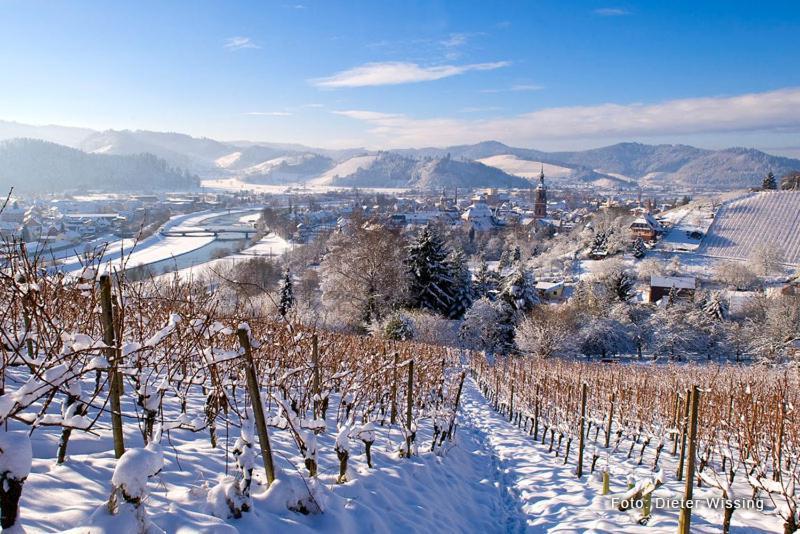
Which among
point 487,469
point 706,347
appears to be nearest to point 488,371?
point 487,469

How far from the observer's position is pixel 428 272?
83.1ft

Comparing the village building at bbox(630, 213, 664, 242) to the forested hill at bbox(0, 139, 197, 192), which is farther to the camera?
the forested hill at bbox(0, 139, 197, 192)

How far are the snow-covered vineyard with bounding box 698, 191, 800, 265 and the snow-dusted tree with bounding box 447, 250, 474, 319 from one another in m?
39.0

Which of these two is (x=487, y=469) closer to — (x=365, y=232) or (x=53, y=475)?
(x=53, y=475)

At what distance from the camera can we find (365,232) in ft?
81.8

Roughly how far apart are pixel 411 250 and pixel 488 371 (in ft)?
34.6

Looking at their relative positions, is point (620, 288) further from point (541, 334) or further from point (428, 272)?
point (428, 272)

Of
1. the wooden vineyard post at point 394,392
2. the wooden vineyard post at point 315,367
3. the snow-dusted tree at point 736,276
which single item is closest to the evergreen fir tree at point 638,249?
the snow-dusted tree at point 736,276

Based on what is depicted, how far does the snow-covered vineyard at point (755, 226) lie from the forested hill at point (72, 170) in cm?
12095

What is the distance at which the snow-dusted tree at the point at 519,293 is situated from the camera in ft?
83.0

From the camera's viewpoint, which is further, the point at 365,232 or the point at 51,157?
the point at 51,157

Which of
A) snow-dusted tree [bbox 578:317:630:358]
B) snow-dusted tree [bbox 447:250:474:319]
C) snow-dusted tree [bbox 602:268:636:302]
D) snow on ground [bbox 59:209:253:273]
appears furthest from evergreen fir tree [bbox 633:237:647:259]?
snow on ground [bbox 59:209:253:273]

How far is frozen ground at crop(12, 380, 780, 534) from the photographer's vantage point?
230 cm

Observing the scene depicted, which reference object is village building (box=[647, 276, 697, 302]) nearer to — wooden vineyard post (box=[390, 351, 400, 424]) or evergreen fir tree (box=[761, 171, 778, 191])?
wooden vineyard post (box=[390, 351, 400, 424])
